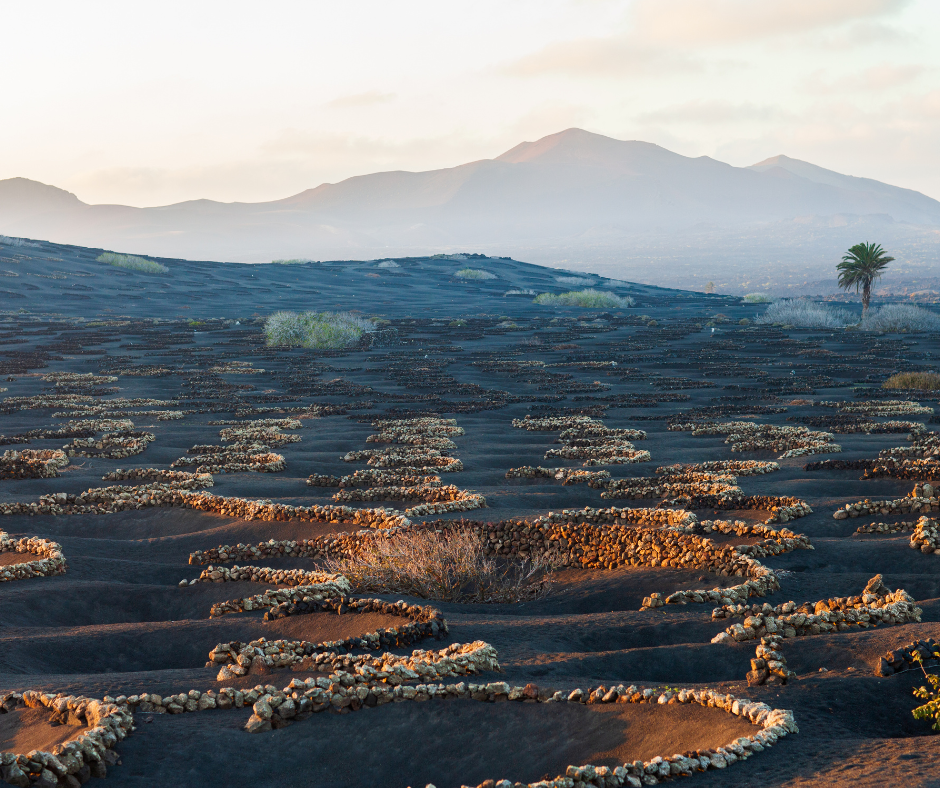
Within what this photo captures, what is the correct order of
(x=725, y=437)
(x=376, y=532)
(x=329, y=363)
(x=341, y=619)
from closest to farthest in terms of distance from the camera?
(x=341, y=619) < (x=376, y=532) < (x=725, y=437) < (x=329, y=363)

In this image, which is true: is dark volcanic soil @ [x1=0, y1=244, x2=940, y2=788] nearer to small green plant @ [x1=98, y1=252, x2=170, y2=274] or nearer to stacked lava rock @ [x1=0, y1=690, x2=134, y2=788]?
stacked lava rock @ [x1=0, y1=690, x2=134, y2=788]

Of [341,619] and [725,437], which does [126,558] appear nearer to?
[341,619]

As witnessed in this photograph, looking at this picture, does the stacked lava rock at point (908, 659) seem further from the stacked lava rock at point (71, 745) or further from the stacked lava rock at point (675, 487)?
the stacked lava rock at point (675, 487)

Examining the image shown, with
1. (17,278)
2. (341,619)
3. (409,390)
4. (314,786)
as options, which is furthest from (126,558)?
(17,278)

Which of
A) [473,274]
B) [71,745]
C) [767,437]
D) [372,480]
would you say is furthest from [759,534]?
[473,274]

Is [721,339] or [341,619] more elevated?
[721,339]

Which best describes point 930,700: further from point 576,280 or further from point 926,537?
point 576,280
